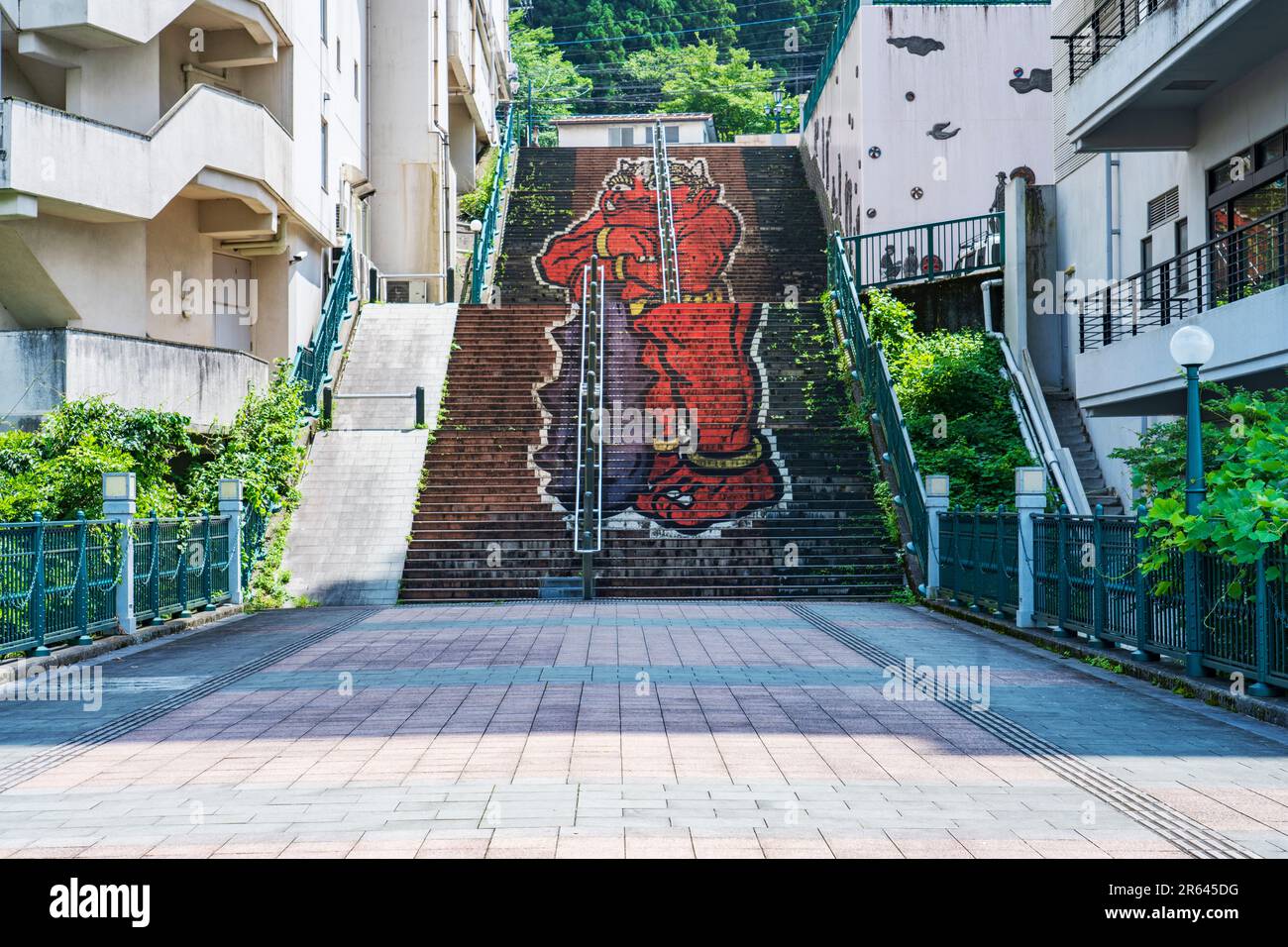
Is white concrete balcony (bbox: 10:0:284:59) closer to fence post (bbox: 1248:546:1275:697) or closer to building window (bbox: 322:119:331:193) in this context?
building window (bbox: 322:119:331:193)

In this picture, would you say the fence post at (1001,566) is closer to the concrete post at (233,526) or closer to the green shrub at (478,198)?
the concrete post at (233,526)

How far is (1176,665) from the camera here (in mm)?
11375

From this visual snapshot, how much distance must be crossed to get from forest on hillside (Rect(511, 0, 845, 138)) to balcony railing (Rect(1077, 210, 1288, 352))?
156 feet

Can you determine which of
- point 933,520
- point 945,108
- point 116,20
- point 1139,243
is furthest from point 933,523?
point 945,108

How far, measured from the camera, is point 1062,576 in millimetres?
13977

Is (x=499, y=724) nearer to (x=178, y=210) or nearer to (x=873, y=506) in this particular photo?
(x=873, y=506)

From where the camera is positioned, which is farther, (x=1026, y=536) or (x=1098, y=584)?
(x=1026, y=536)

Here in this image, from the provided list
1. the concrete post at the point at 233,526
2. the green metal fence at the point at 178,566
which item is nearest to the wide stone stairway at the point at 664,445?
the concrete post at the point at 233,526

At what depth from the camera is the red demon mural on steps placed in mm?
22781

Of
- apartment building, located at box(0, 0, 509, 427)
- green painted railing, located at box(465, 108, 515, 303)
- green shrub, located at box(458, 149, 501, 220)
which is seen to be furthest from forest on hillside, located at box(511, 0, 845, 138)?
apartment building, located at box(0, 0, 509, 427)

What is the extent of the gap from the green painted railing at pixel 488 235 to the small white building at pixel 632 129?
72.1 ft

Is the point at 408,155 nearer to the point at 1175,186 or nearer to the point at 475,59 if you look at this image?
the point at 475,59

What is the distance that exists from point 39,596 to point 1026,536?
1019cm

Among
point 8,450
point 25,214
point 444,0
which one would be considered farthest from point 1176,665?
point 444,0
